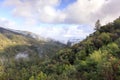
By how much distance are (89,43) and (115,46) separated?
2028 cm

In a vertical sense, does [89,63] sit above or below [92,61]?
below

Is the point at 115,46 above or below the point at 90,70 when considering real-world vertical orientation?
above

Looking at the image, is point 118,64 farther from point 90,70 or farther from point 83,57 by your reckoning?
point 83,57

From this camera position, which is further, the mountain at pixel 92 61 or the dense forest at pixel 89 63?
the dense forest at pixel 89 63

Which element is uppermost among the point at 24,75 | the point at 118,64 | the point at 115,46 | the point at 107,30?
the point at 107,30

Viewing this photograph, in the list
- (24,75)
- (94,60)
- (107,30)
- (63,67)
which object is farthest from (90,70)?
(107,30)

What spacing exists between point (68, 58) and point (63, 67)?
14.3 meters

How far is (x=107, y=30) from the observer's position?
5881 inches

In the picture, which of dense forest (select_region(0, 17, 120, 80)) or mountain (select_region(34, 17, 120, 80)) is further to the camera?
dense forest (select_region(0, 17, 120, 80))

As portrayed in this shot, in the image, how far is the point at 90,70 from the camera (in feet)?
329

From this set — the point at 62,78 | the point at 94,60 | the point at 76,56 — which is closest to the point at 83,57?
the point at 76,56

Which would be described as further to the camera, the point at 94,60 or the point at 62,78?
the point at 94,60

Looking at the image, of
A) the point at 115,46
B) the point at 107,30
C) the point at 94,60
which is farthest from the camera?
the point at 107,30

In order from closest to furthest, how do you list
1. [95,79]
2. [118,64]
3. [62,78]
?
[118,64] < [95,79] < [62,78]
